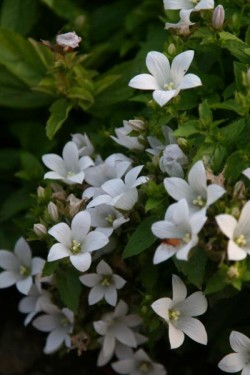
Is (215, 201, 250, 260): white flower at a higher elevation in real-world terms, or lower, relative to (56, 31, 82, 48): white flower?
lower

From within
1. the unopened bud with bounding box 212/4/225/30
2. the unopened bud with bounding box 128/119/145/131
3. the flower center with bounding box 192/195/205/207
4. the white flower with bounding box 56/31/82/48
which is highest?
the unopened bud with bounding box 212/4/225/30

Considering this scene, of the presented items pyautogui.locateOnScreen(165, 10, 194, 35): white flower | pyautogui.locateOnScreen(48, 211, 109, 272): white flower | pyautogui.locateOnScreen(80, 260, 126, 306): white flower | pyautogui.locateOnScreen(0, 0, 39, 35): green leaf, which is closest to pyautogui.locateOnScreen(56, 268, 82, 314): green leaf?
pyautogui.locateOnScreen(80, 260, 126, 306): white flower

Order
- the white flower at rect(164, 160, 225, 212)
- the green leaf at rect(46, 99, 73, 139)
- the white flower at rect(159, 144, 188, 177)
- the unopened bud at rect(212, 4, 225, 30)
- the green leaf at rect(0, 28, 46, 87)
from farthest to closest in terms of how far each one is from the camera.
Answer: the green leaf at rect(0, 28, 46, 87) → the green leaf at rect(46, 99, 73, 139) → the unopened bud at rect(212, 4, 225, 30) → the white flower at rect(159, 144, 188, 177) → the white flower at rect(164, 160, 225, 212)

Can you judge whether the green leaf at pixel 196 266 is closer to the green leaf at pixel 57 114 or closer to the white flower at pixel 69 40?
the green leaf at pixel 57 114

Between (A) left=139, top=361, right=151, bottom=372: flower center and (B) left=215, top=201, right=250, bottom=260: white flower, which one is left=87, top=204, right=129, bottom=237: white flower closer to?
(B) left=215, top=201, right=250, bottom=260: white flower

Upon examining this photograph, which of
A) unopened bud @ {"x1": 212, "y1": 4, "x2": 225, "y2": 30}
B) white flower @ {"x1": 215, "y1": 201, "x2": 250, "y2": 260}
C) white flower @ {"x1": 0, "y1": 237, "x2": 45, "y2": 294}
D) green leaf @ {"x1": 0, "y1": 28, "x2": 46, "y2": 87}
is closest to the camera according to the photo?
white flower @ {"x1": 215, "y1": 201, "x2": 250, "y2": 260}

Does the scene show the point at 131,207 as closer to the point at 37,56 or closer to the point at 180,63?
the point at 180,63
